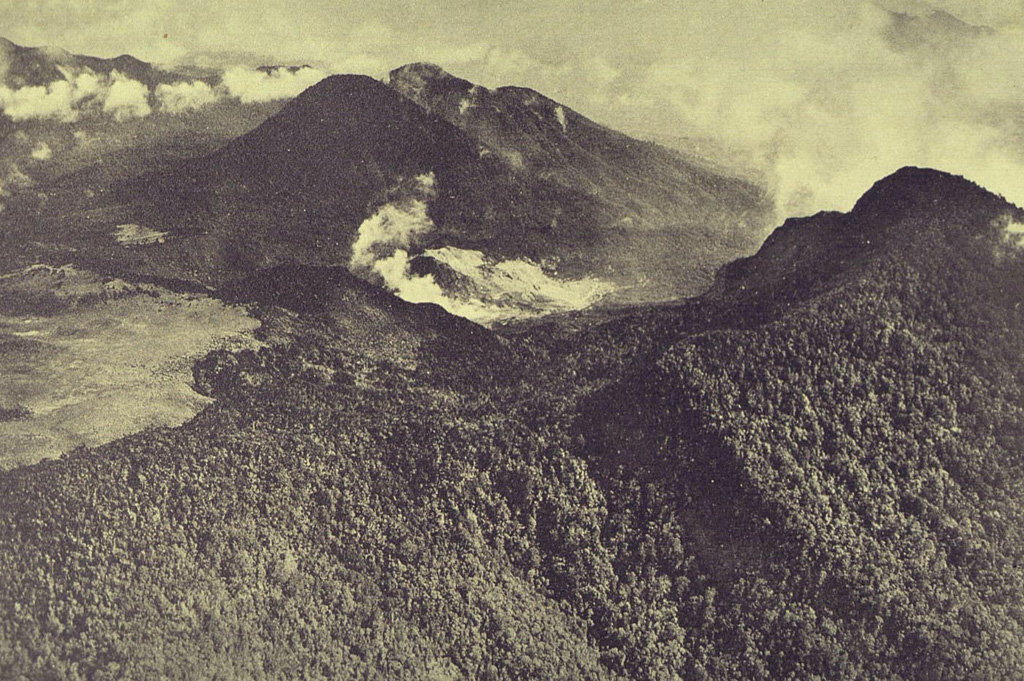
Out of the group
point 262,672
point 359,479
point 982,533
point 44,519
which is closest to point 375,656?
point 262,672

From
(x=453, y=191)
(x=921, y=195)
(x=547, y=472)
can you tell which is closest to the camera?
(x=547, y=472)

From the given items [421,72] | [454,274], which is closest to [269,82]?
[421,72]

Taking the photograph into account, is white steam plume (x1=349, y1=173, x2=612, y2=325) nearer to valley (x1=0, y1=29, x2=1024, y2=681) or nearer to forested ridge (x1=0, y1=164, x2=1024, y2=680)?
valley (x1=0, y1=29, x2=1024, y2=681)

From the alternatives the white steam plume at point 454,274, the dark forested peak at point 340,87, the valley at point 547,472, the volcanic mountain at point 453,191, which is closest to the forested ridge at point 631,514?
the valley at point 547,472

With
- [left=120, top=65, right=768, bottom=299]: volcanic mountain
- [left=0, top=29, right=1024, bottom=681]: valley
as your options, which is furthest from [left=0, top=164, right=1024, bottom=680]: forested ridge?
[left=120, top=65, right=768, bottom=299]: volcanic mountain

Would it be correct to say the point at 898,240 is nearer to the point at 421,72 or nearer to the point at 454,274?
the point at 454,274

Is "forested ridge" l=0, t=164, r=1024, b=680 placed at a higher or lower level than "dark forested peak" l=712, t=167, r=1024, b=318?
lower

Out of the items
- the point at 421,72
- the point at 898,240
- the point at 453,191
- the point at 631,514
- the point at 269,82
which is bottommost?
the point at 631,514

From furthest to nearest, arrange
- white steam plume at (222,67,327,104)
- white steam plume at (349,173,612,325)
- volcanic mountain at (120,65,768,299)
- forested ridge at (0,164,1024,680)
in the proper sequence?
1. volcanic mountain at (120,65,768,299)
2. white steam plume at (349,173,612,325)
3. white steam plume at (222,67,327,104)
4. forested ridge at (0,164,1024,680)
